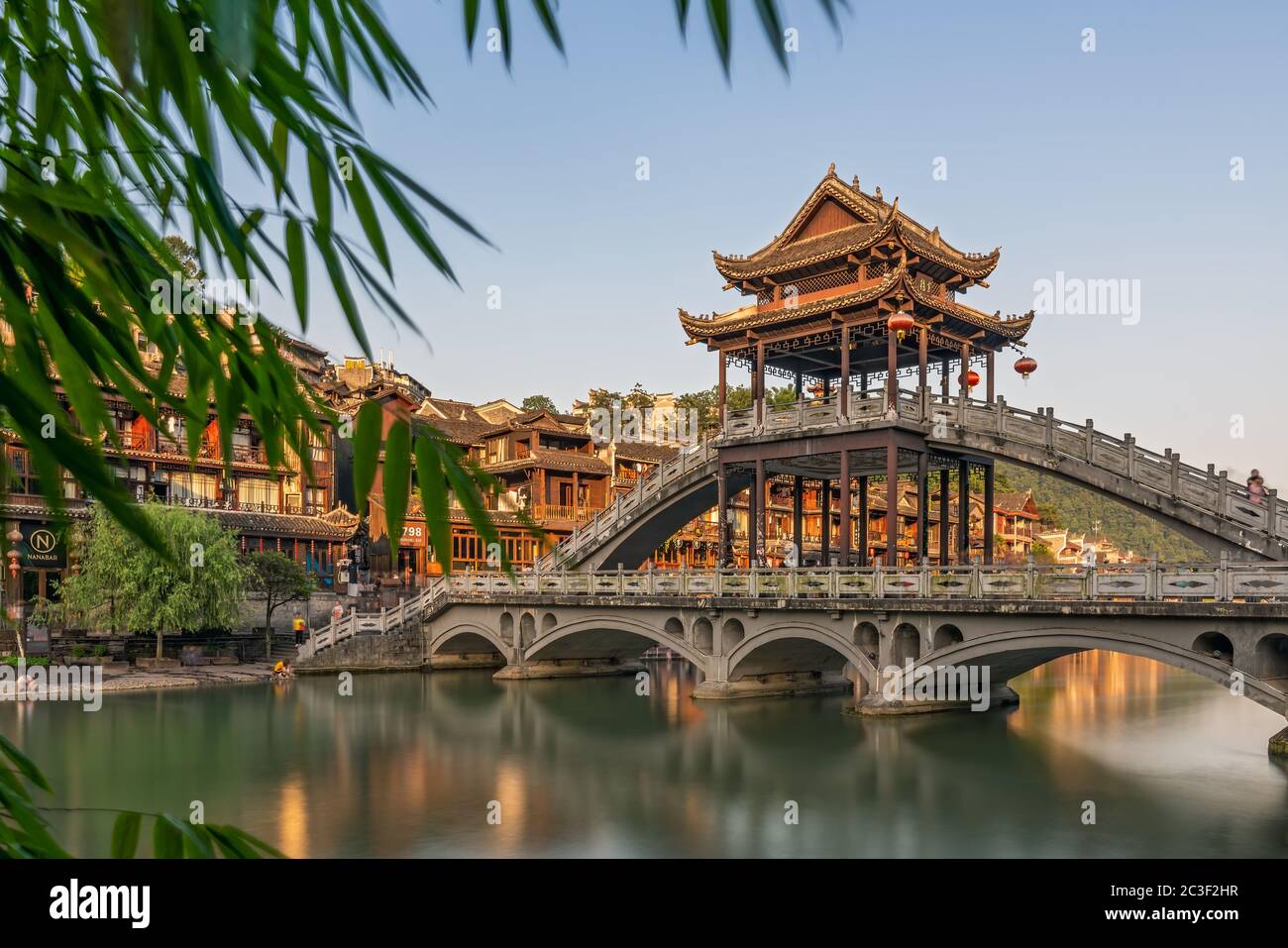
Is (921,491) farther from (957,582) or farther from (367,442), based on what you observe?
(367,442)

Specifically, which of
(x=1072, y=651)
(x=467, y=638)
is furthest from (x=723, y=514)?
(x=1072, y=651)

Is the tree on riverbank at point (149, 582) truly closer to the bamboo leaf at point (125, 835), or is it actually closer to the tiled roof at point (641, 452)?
the tiled roof at point (641, 452)

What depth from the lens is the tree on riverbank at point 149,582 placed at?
29109 millimetres

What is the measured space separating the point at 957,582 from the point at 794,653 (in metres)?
6.72

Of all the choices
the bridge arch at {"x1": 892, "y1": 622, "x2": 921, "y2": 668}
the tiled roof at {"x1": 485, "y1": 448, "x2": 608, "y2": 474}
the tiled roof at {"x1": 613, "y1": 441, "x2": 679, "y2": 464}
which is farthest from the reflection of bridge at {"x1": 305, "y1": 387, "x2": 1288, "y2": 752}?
the tiled roof at {"x1": 613, "y1": 441, "x2": 679, "y2": 464}

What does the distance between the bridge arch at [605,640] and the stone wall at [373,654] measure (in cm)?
466

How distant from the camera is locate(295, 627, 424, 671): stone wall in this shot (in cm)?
3234

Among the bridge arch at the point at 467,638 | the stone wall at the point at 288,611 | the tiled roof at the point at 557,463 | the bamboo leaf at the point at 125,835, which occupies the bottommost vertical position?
the bridge arch at the point at 467,638

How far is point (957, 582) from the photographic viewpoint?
66.9 feet

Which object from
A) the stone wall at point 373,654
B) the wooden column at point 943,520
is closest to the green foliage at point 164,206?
the wooden column at point 943,520

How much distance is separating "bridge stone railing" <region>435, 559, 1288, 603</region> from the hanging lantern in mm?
6778

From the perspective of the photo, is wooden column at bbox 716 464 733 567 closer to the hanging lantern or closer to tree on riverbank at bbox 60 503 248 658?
the hanging lantern
